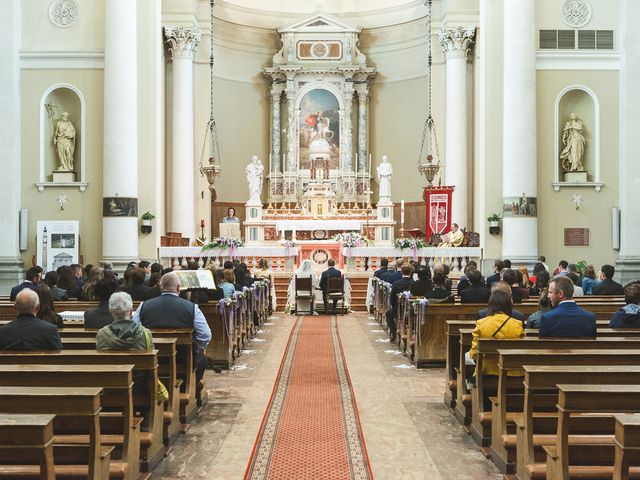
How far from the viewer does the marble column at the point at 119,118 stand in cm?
1798

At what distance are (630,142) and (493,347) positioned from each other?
13.2m

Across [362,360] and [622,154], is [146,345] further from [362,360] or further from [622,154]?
[622,154]

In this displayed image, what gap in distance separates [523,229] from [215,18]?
13233 mm

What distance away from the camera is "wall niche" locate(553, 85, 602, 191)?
723 inches

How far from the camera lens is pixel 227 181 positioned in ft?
88.6

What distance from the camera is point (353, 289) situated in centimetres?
1856

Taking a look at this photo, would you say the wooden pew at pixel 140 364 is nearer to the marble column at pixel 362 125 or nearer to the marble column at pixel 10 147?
the marble column at pixel 10 147

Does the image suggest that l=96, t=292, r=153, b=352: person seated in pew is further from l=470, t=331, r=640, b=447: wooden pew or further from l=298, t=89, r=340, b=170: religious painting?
l=298, t=89, r=340, b=170: religious painting

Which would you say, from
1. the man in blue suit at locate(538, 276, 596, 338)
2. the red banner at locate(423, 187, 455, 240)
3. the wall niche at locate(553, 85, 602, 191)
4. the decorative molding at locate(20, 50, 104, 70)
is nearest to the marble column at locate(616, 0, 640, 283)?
the wall niche at locate(553, 85, 602, 191)

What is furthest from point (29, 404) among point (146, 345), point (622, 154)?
point (622, 154)

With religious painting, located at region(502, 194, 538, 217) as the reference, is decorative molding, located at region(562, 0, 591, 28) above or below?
above

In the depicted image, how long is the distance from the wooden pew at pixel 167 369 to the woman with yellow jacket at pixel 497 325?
95.6 inches

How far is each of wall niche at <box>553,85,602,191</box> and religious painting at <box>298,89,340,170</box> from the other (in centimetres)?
1020

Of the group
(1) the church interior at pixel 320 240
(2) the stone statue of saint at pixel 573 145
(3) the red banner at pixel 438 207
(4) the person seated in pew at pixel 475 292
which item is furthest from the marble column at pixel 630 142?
(4) the person seated in pew at pixel 475 292
